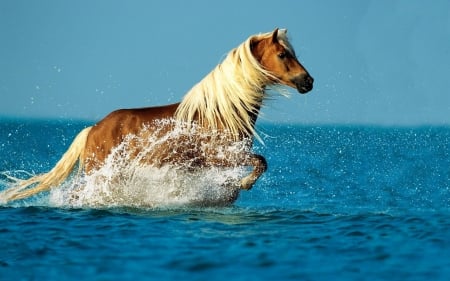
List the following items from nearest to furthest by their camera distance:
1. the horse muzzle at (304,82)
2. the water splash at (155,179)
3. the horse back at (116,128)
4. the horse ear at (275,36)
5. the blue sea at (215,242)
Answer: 1. the blue sea at (215,242)
2. the horse ear at (275,36)
3. the horse muzzle at (304,82)
4. the water splash at (155,179)
5. the horse back at (116,128)

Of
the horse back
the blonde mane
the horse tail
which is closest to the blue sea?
the horse tail

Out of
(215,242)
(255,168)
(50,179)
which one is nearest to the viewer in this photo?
(215,242)

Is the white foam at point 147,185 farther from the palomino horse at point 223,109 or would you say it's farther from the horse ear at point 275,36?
the horse ear at point 275,36

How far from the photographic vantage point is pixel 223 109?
1090cm

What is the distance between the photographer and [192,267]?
25.7ft

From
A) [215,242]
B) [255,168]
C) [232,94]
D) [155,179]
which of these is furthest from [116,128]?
[215,242]

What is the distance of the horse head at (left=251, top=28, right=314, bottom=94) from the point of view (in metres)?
10.9

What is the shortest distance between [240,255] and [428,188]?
534 inches

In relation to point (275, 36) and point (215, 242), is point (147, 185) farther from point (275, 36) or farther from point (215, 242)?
point (215, 242)

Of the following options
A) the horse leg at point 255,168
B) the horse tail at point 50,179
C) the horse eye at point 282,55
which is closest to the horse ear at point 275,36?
the horse eye at point 282,55

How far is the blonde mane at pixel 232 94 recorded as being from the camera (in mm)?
10898

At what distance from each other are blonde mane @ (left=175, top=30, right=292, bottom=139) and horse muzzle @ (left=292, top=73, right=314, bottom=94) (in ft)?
0.98

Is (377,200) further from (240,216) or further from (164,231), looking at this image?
(164,231)

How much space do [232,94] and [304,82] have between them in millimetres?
915
